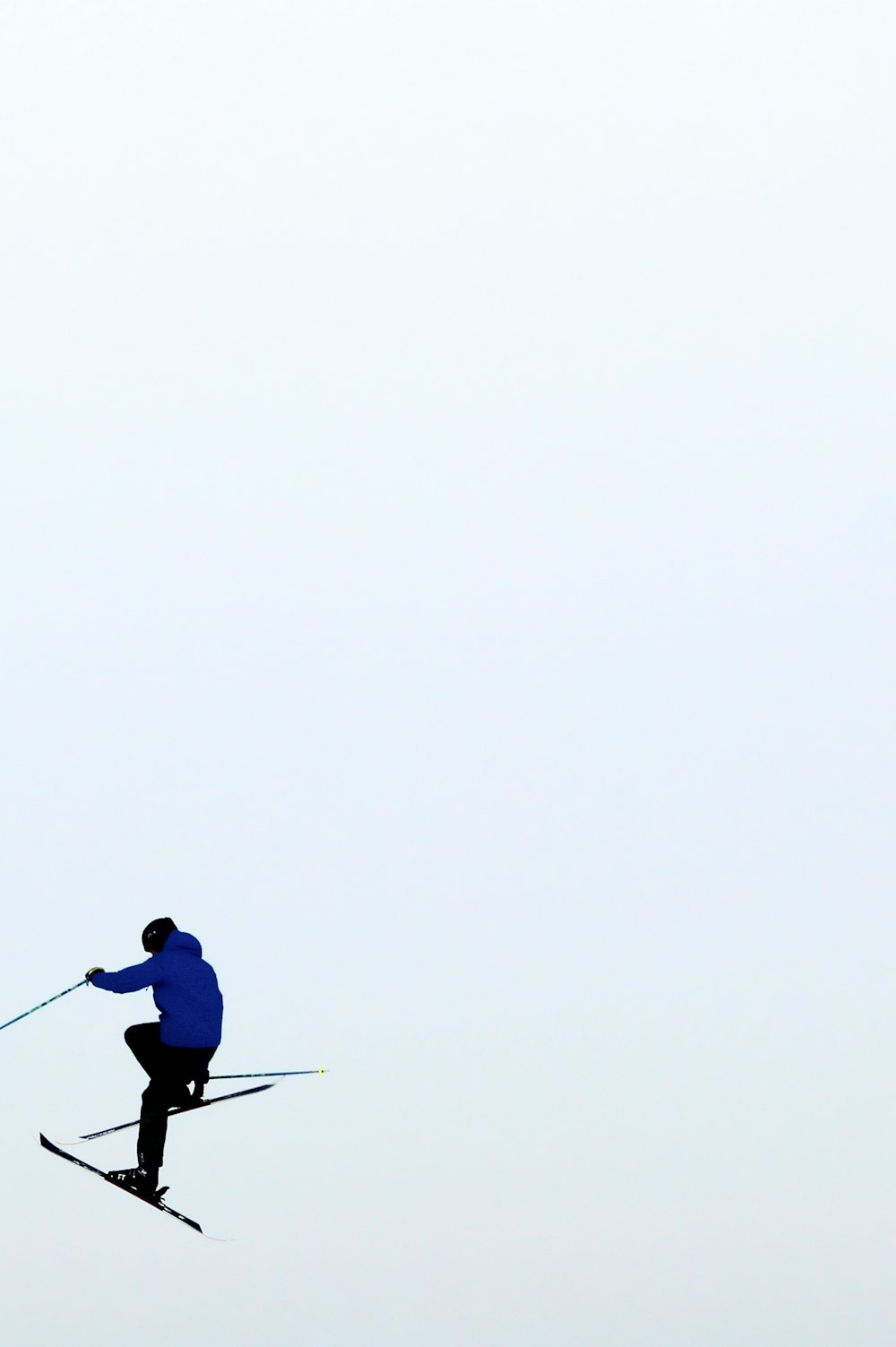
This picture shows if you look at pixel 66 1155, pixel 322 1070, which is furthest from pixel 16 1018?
pixel 322 1070

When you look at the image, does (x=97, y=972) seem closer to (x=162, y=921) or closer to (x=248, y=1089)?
(x=162, y=921)

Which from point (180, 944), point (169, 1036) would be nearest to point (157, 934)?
point (180, 944)

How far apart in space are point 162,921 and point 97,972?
691 mm

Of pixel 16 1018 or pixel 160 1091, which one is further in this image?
pixel 16 1018

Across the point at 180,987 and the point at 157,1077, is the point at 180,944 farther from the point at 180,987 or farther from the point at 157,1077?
the point at 157,1077

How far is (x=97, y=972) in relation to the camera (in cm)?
1677

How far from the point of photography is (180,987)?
17.0 meters

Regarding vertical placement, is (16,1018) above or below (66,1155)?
above

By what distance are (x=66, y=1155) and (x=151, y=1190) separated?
107 cm

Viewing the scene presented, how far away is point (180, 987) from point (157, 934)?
1.59 feet

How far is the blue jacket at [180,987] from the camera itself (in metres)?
16.8

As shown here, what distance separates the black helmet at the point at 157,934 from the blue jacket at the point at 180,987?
0.15ft

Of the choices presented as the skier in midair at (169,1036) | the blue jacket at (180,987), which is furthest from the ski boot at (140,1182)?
the blue jacket at (180,987)

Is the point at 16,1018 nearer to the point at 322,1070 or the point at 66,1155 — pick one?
the point at 66,1155
